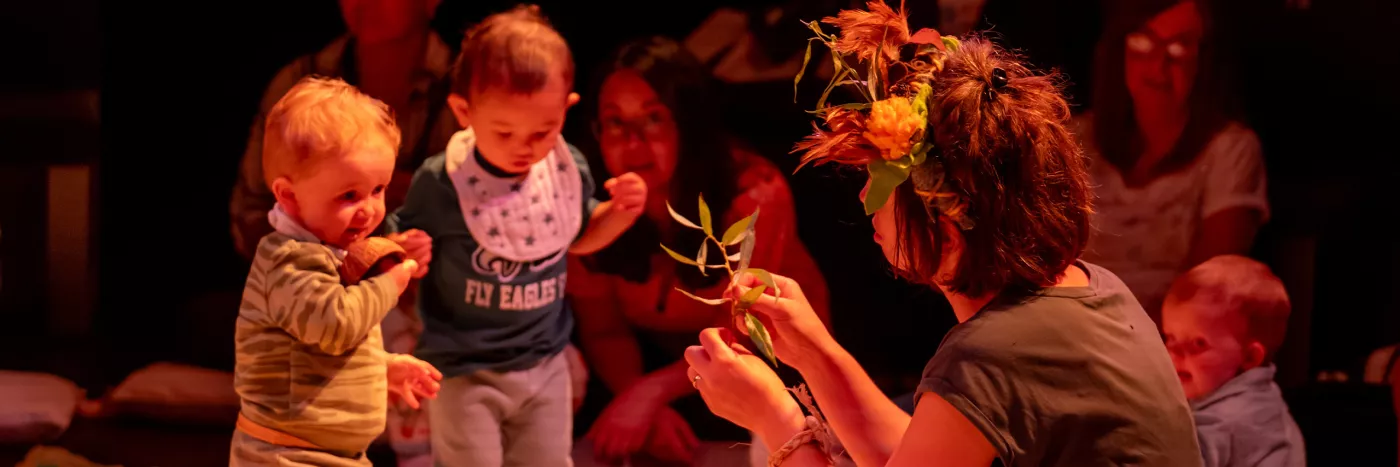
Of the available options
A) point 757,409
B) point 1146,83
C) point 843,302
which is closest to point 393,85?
point 843,302

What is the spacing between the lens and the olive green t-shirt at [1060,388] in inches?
61.6

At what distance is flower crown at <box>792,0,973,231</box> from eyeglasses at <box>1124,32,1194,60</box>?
1611 millimetres

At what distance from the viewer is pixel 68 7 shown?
10.8 ft

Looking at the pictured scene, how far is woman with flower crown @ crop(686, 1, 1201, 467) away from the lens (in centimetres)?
158

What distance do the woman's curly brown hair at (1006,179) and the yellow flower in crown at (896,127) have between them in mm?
30

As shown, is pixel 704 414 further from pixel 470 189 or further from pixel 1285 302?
pixel 1285 302

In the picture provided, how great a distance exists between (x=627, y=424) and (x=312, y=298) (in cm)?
135

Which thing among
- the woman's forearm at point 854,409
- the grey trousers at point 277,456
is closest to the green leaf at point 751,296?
the woman's forearm at point 854,409

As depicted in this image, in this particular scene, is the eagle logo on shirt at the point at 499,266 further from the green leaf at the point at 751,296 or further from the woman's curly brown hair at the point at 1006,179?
the woman's curly brown hair at the point at 1006,179

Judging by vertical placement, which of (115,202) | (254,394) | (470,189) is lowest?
(115,202)

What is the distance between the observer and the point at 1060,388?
158 centimetres

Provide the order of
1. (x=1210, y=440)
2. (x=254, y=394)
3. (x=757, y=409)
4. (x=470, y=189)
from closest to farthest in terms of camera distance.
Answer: (x=757, y=409) < (x=254, y=394) < (x=470, y=189) < (x=1210, y=440)

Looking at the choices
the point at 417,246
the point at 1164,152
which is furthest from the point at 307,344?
the point at 1164,152

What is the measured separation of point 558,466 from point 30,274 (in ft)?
5.30
